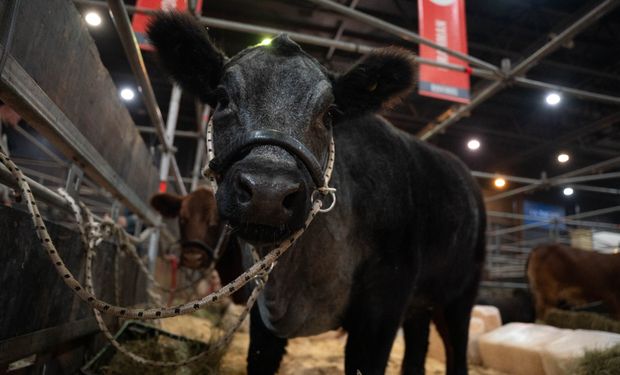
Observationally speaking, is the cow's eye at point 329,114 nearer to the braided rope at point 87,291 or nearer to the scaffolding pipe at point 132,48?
the braided rope at point 87,291

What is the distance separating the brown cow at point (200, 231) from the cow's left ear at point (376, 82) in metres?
2.41

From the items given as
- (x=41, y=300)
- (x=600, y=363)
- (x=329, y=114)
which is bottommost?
(x=600, y=363)

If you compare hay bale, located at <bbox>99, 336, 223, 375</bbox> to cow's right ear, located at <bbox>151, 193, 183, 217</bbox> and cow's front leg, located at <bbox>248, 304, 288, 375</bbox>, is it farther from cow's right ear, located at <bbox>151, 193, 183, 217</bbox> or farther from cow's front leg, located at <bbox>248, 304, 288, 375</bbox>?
cow's right ear, located at <bbox>151, 193, 183, 217</bbox>

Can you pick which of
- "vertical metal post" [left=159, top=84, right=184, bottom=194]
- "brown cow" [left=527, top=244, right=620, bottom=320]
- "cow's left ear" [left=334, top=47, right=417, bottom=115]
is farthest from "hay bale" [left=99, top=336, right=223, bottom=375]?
"brown cow" [left=527, top=244, right=620, bottom=320]

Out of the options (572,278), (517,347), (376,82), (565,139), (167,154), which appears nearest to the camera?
(376,82)

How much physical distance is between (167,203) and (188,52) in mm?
2695

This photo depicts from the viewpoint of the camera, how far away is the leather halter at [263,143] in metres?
1.40

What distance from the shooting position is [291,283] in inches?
77.0

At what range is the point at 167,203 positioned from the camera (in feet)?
14.3

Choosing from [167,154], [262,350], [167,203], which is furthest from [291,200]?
[167,154]

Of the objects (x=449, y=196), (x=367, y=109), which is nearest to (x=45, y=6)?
(x=367, y=109)

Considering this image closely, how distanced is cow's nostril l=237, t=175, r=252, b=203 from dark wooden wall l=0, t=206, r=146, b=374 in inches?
33.7

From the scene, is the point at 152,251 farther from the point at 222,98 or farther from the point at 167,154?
the point at 222,98

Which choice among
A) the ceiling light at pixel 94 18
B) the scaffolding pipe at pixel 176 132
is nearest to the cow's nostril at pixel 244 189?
the scaffolding pipe at pixel 176 132
